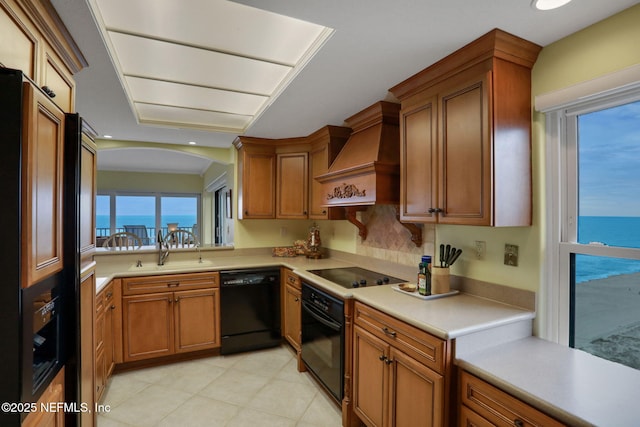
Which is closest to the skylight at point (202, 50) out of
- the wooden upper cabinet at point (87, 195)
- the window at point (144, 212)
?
the wooden upper cabinet at point (87, 195)

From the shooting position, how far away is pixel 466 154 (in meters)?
1.71

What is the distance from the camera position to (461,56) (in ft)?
5.52

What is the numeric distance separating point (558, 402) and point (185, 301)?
9.50 ft

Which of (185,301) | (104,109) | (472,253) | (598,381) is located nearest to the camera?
(598,381)

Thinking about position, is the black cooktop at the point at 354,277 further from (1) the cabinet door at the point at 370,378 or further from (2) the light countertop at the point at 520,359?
(1) the cabinet door at the point at 370,378

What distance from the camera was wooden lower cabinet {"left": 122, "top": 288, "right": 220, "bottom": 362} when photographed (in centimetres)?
290

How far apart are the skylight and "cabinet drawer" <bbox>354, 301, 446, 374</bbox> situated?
1.53m

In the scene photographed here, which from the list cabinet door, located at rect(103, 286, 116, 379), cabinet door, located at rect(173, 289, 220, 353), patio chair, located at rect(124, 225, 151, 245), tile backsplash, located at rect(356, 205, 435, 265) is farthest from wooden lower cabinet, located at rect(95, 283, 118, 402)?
patio chair, located at rect(124, 225, 151, 245)

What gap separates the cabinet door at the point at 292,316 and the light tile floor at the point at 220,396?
8.8 inches

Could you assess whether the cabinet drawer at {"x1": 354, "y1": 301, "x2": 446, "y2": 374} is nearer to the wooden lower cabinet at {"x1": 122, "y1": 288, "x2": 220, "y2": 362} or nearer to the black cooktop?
the black cooktop

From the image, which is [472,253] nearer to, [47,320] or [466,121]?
[466,121]

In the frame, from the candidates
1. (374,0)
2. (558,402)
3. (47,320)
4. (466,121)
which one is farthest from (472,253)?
(47,320)

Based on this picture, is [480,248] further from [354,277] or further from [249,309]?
[249,309]

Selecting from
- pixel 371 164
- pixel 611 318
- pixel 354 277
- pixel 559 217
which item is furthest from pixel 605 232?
pixel 354 277
